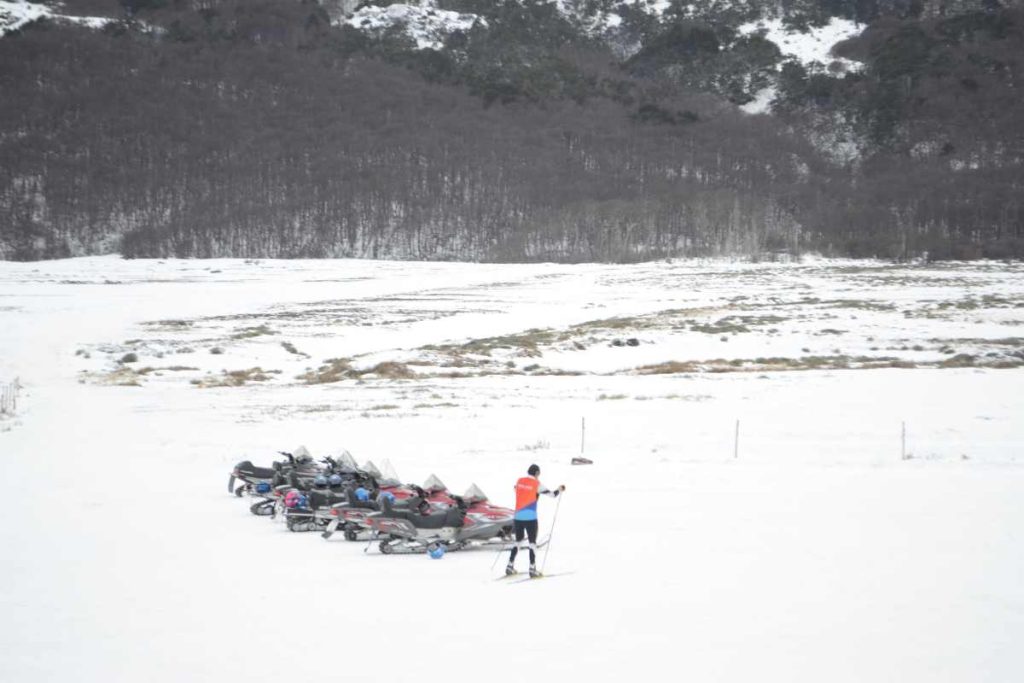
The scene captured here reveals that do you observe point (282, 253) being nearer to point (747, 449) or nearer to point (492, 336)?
point (492, 336)

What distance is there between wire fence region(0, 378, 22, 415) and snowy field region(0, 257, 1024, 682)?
1.67ft

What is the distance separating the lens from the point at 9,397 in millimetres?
32906

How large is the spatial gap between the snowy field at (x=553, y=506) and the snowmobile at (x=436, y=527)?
0.40 m

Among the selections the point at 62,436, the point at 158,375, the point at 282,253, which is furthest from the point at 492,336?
the point at 282,253

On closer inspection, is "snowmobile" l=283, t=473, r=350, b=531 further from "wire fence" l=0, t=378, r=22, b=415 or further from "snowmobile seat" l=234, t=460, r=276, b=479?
"wire fence" l=0, t=378, r=22, b=415

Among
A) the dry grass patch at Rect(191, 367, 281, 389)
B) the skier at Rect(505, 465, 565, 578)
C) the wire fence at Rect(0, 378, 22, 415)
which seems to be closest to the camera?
the skier at Rect(505, 465, 565, 578)

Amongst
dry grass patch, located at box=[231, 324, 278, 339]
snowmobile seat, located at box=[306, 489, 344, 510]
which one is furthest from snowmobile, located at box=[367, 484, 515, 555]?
dry grass patch, located at box=[231, 324, 278, 339]

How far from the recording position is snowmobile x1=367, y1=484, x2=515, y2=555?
1411 centimetres

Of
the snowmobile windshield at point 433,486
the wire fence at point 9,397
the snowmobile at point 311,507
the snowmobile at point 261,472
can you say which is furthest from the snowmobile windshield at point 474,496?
the wire fence at point 9,397

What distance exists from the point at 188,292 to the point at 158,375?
47.3 meters

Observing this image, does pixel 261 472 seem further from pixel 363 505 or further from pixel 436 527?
pixel 436 527

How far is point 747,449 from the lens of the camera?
22.7 m

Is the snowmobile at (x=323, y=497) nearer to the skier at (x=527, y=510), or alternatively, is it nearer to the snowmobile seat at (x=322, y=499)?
the snowmobile seat at (x=322, y=499)

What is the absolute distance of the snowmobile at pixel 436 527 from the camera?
14.1 meters
